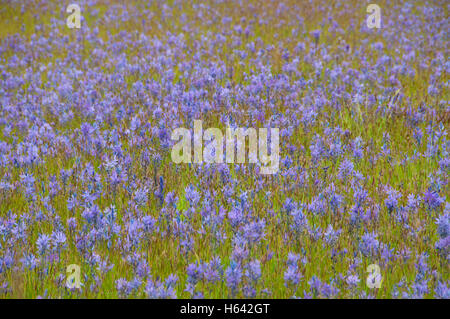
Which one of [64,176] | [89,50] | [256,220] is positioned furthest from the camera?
[89,50]

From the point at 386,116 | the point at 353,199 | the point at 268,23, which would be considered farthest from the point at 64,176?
the point at 268,23

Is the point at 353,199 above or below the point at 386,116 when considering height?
below

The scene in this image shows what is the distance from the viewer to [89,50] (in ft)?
32.9

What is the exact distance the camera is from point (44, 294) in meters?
3.06

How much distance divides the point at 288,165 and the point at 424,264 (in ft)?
6.22

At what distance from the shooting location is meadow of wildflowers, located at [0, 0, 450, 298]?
10.7 feet

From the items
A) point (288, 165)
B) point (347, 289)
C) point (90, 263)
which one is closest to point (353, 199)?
point (288, 165)

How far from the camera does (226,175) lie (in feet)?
14.8

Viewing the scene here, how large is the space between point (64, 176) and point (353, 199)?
2790 mm

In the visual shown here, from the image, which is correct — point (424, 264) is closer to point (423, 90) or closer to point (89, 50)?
point (423, 90)

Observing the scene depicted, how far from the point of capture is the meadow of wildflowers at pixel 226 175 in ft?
10.7

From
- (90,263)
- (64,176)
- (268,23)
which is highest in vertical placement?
(268,23)
